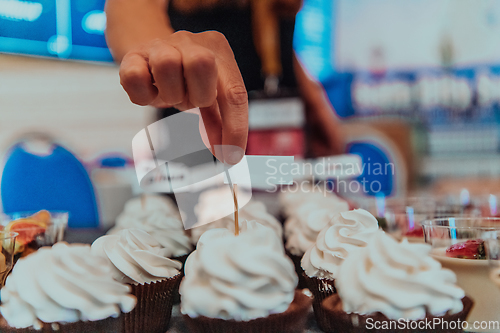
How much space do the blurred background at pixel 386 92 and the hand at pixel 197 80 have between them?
207cm

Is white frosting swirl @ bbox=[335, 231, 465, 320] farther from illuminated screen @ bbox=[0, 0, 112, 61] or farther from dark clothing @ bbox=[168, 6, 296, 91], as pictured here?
illuminated screen @ bbox=[0, 0, 112, 61]

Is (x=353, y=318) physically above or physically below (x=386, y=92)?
below

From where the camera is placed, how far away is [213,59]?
899mm

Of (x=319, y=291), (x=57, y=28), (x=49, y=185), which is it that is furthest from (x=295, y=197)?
(x=57, y=28)

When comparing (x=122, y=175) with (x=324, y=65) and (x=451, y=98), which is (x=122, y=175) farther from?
(x=451, y=98)

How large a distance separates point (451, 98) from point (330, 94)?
1138mm

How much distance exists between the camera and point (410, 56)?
4.00 metres

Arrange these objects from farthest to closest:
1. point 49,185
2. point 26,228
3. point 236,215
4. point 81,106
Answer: point 81,106 → point 49,185 → point 26,228 → point 236,215

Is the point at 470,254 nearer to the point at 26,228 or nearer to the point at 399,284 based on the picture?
the point at 399,284

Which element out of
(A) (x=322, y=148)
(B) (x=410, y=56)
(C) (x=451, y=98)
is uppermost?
(B) (x=410, y=56)

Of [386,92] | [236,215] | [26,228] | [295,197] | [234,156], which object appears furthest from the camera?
[386,92]

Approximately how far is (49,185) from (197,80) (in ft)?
6.20

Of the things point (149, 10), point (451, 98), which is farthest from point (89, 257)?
point (451, 98)

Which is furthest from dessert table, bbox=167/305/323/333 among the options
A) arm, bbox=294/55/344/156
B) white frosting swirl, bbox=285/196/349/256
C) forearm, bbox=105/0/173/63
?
arm, bbox=294/55/344/156
